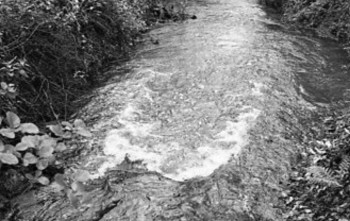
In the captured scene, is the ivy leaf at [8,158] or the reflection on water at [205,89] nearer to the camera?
the ivy leaf at [8,158]

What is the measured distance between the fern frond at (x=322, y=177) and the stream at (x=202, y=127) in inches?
17.8

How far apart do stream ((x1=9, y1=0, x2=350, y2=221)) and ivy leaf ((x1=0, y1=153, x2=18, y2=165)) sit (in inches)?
33.5

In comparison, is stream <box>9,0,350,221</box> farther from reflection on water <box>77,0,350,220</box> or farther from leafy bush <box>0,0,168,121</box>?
leafy bush <box>0,0,168,121</box>

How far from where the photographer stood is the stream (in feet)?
14.8

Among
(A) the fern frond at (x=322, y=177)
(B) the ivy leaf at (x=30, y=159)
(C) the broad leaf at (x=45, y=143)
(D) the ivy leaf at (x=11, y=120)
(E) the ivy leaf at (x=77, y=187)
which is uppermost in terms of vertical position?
Answer: (D) the ivy leaf at (x=11, y=120)

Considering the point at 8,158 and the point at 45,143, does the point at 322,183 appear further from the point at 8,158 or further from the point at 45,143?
the point at 8,158

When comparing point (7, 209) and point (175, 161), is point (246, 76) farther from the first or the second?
point (7, 209)

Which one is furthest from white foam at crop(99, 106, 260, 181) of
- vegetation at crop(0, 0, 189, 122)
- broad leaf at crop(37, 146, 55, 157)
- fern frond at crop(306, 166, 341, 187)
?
broad leaf at crop(37, 146, 55, 157)

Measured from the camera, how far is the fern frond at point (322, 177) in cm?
446

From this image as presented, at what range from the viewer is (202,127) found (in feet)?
21.0

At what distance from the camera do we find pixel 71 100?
7.09 meters

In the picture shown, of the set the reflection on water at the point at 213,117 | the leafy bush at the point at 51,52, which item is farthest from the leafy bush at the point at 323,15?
the leafy bush at the point at 51,52

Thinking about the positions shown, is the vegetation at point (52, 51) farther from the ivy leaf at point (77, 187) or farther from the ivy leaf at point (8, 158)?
the ivy leaf at point (77, 187)

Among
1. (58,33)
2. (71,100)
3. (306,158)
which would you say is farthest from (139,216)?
(58,33)
